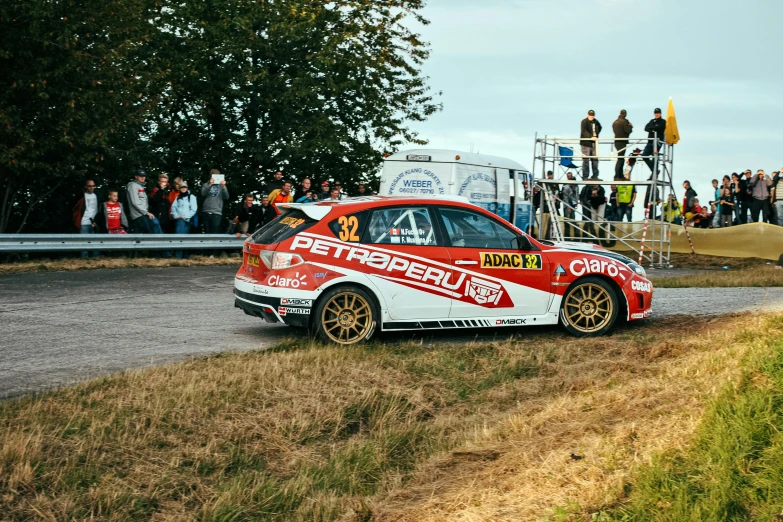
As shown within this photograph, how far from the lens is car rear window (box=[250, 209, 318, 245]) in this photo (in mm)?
10797

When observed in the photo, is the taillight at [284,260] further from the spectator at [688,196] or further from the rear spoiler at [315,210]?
the spectator at [688,196]

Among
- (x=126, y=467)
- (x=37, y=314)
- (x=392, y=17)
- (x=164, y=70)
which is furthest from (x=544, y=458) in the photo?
(x=392, y=17)

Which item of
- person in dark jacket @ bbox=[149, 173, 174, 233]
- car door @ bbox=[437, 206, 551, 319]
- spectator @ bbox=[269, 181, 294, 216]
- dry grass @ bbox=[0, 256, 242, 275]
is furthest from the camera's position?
spectator @ bbox=[269, 181, 294, 216]

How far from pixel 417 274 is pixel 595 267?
7.35 feet

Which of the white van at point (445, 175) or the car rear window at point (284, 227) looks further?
the white van at point (445, 175)

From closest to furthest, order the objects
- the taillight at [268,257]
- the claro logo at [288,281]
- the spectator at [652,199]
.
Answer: the claro logo at [288,281] → the taillight at [268,257] → the spectator at [652,199]

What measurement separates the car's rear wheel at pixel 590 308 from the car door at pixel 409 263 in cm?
160

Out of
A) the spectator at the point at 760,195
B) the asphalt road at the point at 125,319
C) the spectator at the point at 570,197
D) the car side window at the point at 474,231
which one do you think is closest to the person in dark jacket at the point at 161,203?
the asphalt road at the point at 125,319

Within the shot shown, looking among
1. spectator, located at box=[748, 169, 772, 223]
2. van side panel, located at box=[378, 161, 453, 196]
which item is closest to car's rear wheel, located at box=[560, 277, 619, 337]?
van side panel, located at box=[378, 161, 453, 196]

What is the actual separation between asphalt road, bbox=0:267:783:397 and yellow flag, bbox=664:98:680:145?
752 centimetres

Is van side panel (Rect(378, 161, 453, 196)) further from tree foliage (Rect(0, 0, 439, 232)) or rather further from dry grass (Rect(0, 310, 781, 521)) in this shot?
dry grass (Rect(0, 310, 781, 521))

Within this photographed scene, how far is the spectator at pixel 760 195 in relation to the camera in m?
28.3

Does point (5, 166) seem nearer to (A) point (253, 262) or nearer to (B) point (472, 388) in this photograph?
(A) point (253, 262)

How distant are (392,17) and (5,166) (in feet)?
59.9
